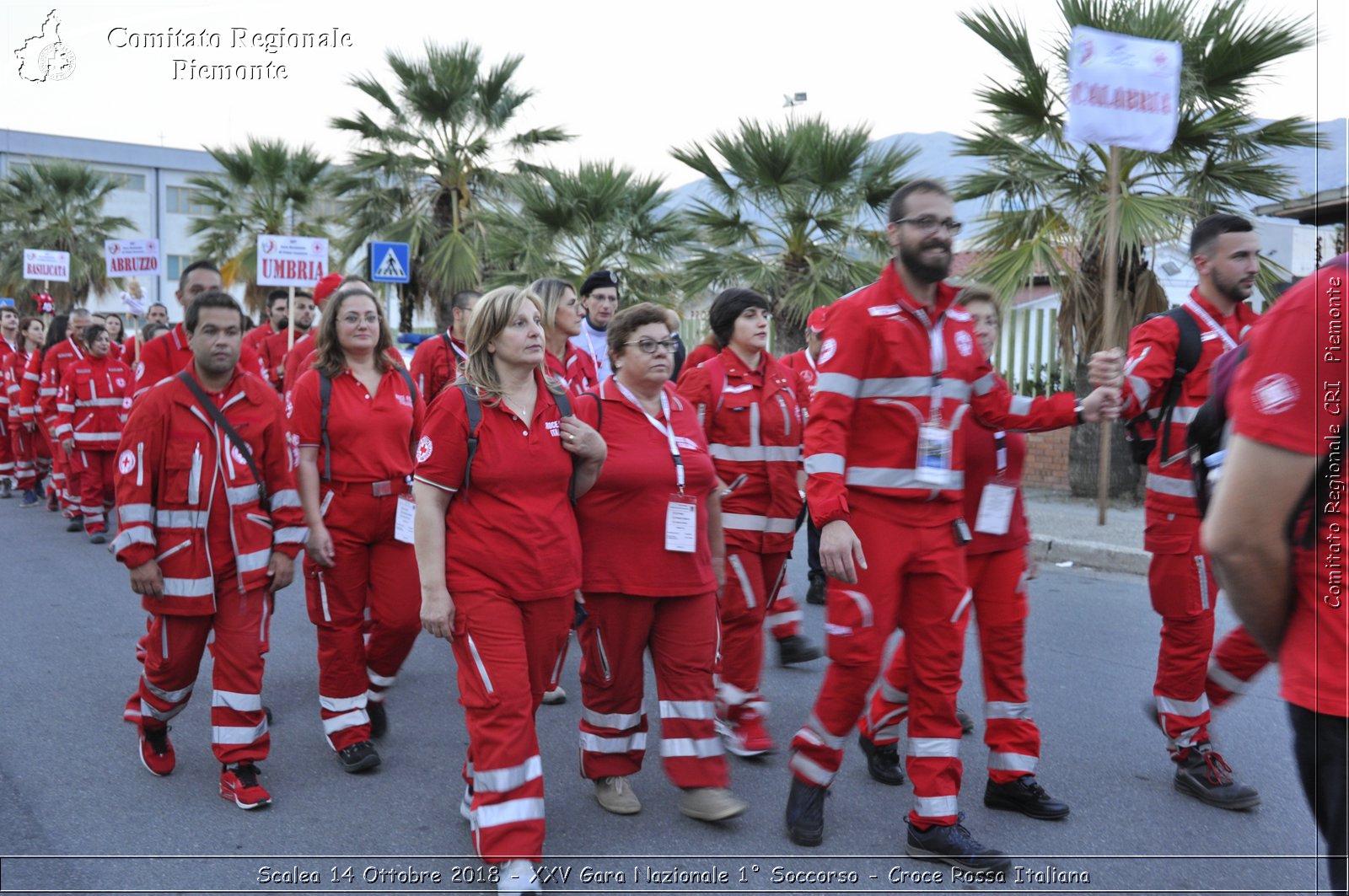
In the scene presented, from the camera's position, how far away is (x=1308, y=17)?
427 inches

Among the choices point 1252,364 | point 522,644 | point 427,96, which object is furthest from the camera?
point 427,96

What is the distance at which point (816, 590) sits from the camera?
8.20 m

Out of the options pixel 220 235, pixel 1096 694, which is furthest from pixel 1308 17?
pixel 220 235

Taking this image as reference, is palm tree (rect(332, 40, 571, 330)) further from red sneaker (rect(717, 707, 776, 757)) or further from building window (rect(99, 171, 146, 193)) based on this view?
building window (rect(99, 171, 146, 193))

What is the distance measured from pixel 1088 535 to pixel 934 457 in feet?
23.1

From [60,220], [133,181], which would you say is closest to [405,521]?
[60,220]

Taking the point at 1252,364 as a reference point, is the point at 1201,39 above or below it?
above

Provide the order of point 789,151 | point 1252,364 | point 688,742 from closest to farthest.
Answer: point 1252,364 → point 688,742 → point 789,151

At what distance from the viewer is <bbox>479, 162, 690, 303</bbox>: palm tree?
1767 centimetres

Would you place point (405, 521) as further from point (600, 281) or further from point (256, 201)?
point (256, 201)

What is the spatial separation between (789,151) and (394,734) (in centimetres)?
1088

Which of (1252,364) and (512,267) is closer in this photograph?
(1252,364)

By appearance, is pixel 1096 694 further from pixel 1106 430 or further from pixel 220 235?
pixel 220 235

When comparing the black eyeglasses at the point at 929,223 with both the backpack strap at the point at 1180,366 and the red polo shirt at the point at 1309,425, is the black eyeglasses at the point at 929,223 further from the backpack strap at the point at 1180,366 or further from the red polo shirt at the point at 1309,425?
the red polo shirt at the point at 1309,425
